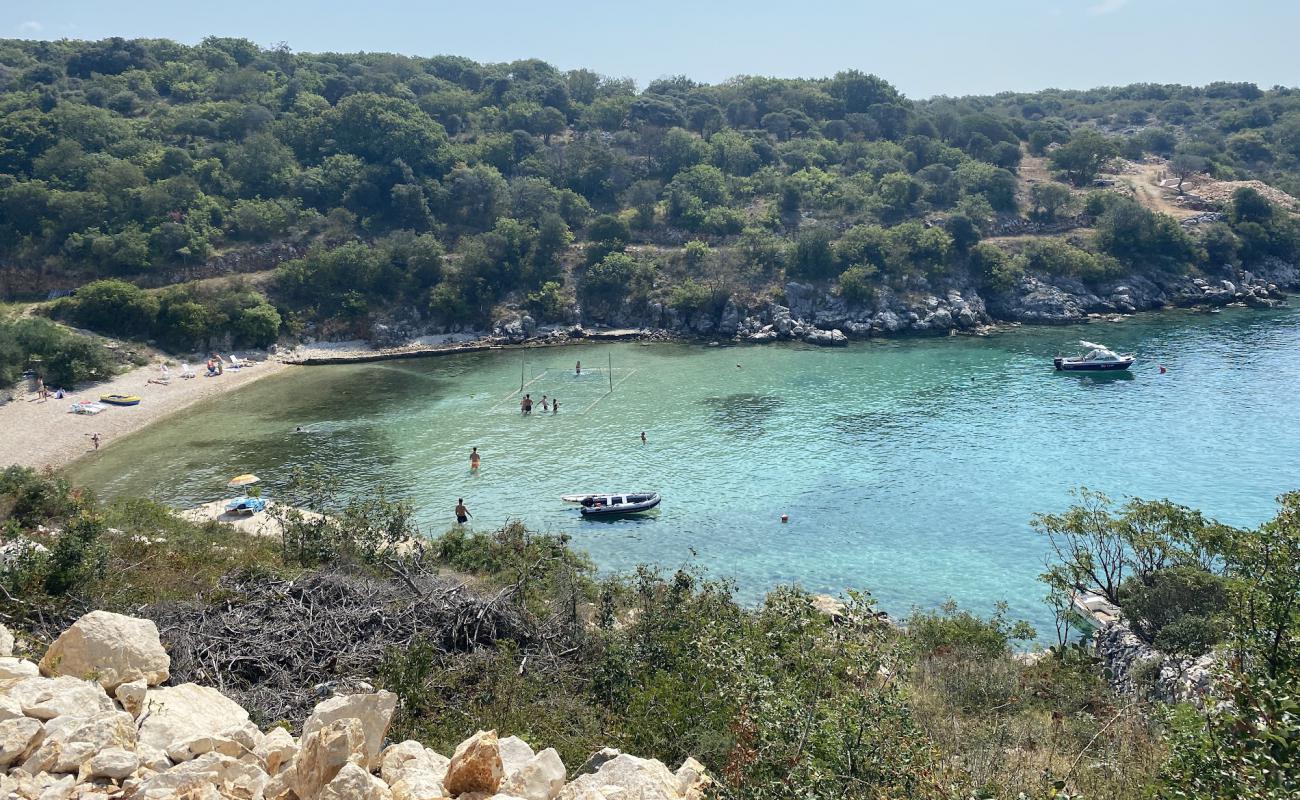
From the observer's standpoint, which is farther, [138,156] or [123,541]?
[138,156]

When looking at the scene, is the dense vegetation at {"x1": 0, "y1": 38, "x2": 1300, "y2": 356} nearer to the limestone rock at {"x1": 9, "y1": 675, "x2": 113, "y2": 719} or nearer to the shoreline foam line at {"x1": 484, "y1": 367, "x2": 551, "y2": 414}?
the shoreline foam line at {"x1": 484, "y1": 367, "x2": 551, "y2": 414}

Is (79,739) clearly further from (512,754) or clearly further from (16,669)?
(512,754)

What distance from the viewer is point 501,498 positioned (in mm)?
33688

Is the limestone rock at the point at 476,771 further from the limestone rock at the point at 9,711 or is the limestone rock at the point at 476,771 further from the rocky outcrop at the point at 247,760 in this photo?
the limestone rock at the point at 9,711

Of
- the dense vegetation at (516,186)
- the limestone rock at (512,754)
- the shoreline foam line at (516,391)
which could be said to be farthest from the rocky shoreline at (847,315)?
the limestone rock at (512,754)

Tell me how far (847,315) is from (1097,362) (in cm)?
2065

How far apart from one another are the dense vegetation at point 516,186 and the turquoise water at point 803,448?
13494mm

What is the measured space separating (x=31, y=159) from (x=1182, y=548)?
88440mm

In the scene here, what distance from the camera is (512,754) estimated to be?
1020cm

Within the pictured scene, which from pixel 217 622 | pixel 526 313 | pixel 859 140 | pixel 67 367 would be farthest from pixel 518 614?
pixel 859 140

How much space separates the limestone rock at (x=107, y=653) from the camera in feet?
36.9

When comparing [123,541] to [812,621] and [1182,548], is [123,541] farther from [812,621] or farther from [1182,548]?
[1182,548]

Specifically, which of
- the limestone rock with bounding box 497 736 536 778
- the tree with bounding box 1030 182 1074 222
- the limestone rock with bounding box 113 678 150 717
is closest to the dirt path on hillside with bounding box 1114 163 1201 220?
the tree with bounding box 1030 182 1074 222

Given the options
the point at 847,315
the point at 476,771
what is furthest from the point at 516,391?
the point at 476,771
